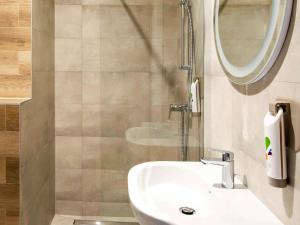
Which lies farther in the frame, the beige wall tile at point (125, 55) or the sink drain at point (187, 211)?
the beige wall tile at point (125, 55)

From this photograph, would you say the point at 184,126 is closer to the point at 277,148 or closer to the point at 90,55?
the point at 90,55

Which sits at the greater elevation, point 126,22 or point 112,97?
point 126,22

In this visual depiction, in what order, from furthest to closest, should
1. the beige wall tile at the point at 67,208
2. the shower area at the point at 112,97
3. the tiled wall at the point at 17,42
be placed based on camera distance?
the beige wall tile at the point at 67,208, the shower area at the point at 112,97, the tiled wall at the point at 17,42

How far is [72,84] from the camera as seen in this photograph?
2277mm

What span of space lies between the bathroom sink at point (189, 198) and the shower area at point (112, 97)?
546mm

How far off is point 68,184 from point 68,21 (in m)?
1.16

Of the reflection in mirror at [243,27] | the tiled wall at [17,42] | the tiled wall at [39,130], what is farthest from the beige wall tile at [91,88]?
the reflection in mirror at [243,27]

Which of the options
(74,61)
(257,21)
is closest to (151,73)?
(74,61)

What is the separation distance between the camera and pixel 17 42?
1996 millimetres

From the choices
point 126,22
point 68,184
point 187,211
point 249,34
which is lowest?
point 68,184

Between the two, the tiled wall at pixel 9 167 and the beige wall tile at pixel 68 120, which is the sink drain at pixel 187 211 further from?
the beige wall tile at pixel 68 120

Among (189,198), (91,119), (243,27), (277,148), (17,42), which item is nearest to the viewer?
(277,148)

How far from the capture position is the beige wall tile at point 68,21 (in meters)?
2.23

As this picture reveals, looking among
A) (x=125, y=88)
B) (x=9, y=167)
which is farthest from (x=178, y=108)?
(x=9, y=167)
